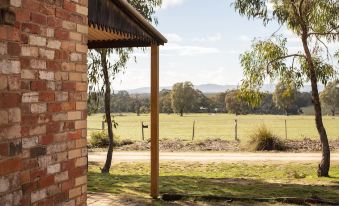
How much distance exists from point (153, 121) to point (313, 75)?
747 cm

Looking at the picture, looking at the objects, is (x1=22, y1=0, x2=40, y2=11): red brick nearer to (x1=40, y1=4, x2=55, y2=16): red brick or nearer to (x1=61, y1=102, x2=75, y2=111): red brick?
(x1=40, y1=4, x2=55, y2=16): red brick

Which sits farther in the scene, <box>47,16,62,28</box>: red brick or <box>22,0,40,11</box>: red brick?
<box>47,16,62,28</box>: red brick

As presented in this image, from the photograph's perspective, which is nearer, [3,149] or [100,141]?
[3,149]

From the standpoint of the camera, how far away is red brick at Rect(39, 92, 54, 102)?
3.64 metres

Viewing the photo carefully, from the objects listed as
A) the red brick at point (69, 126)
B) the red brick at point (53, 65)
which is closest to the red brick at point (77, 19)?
the red brick at point (53, 65)

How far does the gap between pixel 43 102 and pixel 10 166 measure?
71 centimetres

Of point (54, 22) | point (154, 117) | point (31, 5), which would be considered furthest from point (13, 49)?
point (154, 117)

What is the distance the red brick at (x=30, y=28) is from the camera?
11.1ft

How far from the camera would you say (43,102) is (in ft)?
12.1

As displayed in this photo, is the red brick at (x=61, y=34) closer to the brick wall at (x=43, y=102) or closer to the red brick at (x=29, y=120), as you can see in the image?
the brick wall at (x=43, y=102)

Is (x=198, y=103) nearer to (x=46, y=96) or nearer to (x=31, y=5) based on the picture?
(x=46, y=96)

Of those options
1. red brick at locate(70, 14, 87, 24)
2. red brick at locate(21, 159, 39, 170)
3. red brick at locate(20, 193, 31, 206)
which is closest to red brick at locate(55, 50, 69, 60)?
red brick at locate(70, 14, 87, 24)

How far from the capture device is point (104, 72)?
15109mm

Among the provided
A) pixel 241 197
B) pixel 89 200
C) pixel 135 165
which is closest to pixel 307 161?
pixel 135 165
